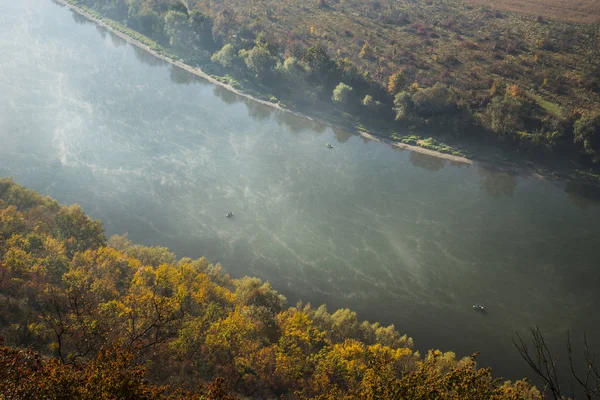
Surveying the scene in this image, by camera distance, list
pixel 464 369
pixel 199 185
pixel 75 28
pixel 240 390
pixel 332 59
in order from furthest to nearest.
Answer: pixel 75 28
pixel 332 59
pixel 199 185
pixel 240 390
pixel 464 369

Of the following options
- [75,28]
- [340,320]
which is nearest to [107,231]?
[340,320]

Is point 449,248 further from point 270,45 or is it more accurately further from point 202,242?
point 270,45

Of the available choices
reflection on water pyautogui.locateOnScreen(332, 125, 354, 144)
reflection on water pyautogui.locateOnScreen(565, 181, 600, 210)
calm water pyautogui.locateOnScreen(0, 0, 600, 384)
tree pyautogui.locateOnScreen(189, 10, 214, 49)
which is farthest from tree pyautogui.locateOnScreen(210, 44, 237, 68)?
reflection on water pyautogui.locateOnScreen(565, 181, 600, 210)

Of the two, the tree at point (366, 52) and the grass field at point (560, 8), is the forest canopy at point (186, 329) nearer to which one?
the tree at point (366, 52)

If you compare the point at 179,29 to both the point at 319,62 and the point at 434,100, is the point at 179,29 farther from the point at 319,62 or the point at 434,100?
the point at 434,100

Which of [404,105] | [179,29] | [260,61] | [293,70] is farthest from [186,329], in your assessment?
[179,29]

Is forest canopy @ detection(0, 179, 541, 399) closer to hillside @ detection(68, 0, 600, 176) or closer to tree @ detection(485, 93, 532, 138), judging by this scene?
tree @ detection(485, 93, 532, 138)
